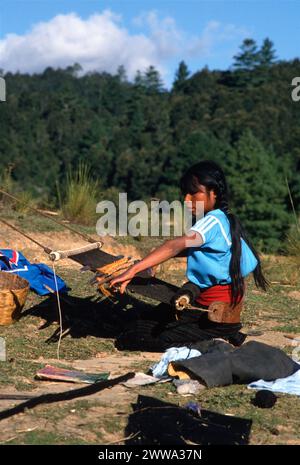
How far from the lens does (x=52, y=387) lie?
438cm

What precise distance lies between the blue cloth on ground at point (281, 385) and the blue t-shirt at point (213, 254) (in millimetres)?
730

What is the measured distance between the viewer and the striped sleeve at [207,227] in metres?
4.51

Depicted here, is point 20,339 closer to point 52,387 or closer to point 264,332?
point 52,387

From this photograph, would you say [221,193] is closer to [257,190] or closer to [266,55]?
[257,190]

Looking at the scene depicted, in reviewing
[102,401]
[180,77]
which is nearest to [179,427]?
[102,401]

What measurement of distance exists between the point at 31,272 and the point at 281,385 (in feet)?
10.1

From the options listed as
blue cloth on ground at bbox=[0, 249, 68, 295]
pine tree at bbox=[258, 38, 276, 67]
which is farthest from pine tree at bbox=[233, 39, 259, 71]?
blue cloth on ground at bbox=[0, 249, 68, 295]

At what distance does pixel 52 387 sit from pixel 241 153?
34.0 metres

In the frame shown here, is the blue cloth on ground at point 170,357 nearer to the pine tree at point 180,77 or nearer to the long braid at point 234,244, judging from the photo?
the long braid at point 234,244

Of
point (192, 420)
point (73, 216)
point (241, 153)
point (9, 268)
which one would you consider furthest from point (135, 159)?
point (192, 420)

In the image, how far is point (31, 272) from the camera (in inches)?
261

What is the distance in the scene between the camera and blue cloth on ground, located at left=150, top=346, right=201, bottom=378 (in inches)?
180

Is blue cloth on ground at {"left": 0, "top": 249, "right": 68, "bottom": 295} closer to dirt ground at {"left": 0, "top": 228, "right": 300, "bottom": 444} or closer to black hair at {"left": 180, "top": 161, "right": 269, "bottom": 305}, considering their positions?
dirt ground at {"left": 0, "top": 228, "right": 300, "bottom": 444}

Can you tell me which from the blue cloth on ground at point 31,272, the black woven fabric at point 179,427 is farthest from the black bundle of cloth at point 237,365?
the blue cloth on ground at point 31,272
